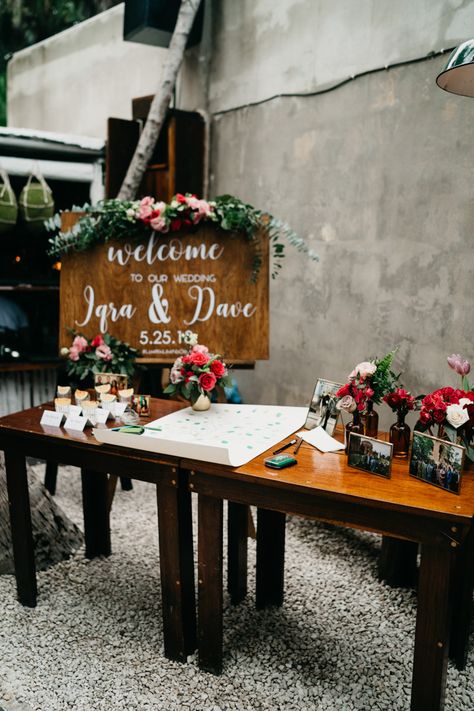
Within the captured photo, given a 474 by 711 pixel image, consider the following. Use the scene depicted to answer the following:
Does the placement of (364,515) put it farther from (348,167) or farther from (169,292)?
(348,167)

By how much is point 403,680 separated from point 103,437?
57.6 inches

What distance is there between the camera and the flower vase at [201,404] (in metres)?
2.81

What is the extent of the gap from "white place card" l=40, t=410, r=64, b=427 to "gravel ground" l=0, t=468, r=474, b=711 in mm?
863

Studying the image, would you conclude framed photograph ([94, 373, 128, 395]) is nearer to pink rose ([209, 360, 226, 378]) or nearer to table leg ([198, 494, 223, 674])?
pink rose ([209, 360, 226, 378])

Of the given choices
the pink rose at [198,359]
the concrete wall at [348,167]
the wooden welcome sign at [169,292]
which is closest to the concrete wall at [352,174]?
the concrete wall at [348,167]

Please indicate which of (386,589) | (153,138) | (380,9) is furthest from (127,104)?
(386,589)

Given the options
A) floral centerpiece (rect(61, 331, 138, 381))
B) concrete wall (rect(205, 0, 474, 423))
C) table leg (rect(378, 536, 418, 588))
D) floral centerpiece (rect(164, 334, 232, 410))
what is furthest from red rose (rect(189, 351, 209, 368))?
concrete wall (rect(205, 0, 474, 423))

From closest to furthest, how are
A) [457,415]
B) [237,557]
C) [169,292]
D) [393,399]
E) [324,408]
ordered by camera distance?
1. [457,415]
2. [393,399]
3. [324,408]
4. [237,557]
5. [169,292]

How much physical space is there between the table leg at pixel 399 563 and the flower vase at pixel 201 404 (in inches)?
43.3

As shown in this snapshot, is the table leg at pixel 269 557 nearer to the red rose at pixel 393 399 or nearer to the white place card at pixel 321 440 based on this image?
the white place card at pixel 321 440

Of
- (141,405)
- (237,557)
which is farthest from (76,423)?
(237,557)

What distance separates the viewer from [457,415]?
2.12 metres

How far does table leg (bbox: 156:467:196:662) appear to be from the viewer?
7.82ft

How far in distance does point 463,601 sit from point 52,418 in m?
1.84
